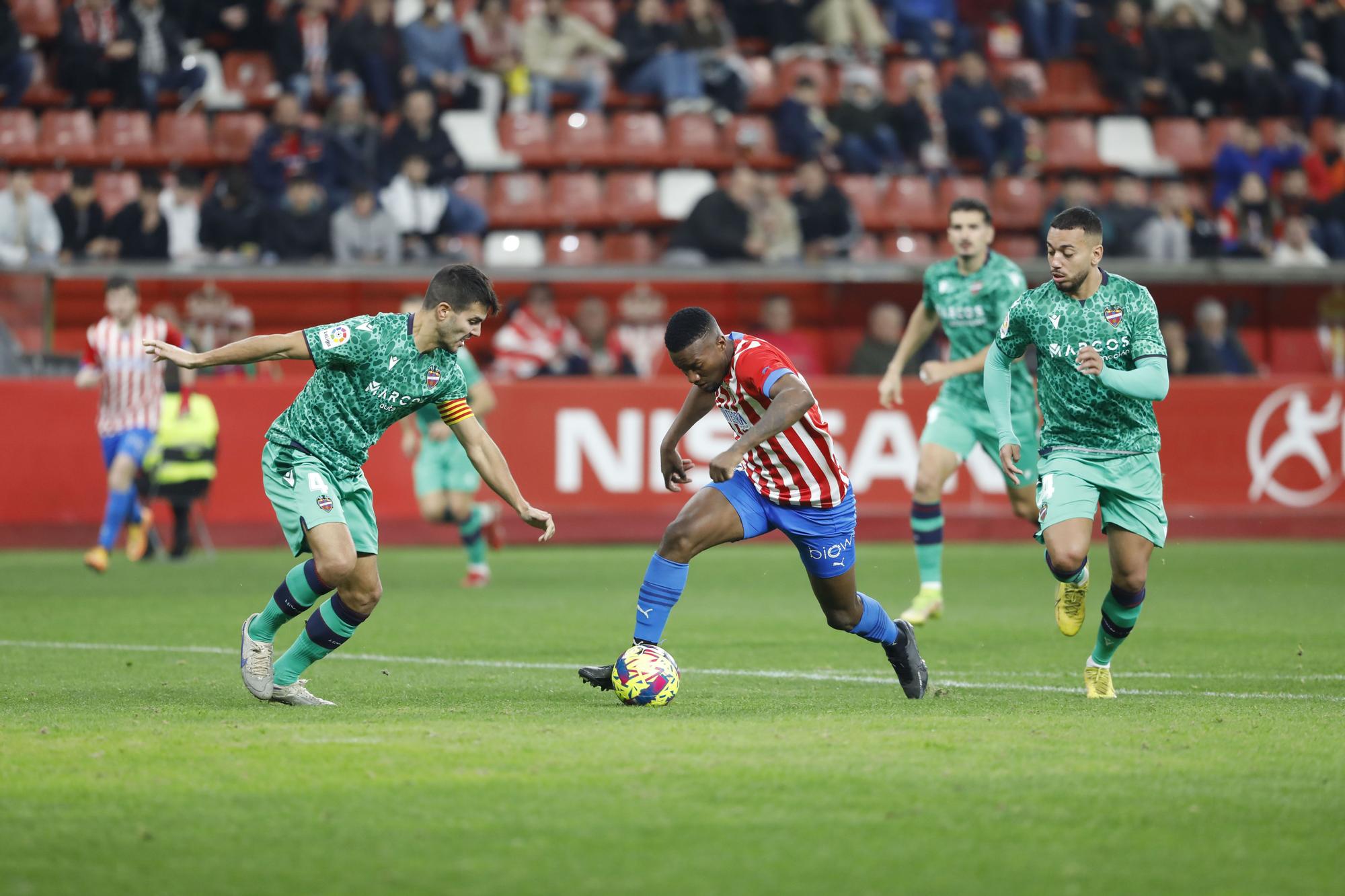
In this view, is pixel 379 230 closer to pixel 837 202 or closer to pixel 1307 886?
pixel 837 202

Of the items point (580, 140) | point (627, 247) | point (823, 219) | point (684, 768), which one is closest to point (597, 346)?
point (627, 247)

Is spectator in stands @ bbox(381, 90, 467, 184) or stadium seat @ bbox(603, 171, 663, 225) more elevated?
spectator in stands @ bbox(381, 90, 467, 184)

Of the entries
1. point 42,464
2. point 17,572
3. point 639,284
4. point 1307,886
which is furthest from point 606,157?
point 1307,886

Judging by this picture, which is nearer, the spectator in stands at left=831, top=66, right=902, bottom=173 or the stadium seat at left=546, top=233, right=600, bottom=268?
the stadium seat at left=546, top=233, right=600, bottom=268

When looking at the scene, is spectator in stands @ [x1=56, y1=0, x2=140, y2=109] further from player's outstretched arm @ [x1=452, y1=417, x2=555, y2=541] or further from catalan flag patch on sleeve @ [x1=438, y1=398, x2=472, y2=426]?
player's outstretched arm @ [x1=452, y1=417, x2=555, y2=541]

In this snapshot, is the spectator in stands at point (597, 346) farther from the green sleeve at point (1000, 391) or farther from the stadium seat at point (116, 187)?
the green sleeve at point (1000, 391)

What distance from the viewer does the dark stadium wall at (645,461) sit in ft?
55.1

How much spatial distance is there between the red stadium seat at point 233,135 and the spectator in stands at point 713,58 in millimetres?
5397

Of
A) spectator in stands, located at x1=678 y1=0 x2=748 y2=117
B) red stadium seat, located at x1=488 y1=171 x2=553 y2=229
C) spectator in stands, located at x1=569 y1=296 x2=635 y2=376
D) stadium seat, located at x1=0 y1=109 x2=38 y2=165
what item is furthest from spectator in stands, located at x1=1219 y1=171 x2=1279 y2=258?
stadium seat, located at x1=0 y1=109 x2=38 y2=165

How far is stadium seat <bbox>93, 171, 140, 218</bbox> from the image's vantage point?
791 inches

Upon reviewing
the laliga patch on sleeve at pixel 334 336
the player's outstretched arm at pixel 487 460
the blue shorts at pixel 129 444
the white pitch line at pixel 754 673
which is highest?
the laliga patch on sleeve at pixel 334 336

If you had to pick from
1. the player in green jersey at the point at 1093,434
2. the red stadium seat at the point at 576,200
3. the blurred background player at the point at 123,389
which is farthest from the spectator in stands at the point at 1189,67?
the player in green jersey at the point at 1093,434

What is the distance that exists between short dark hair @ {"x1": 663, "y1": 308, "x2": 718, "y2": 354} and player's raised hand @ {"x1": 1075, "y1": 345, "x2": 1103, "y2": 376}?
1.48m

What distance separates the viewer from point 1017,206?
21.4 m
